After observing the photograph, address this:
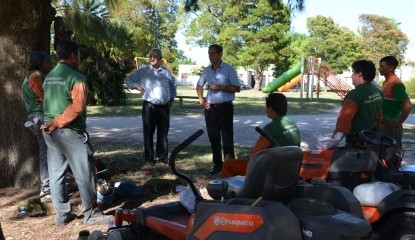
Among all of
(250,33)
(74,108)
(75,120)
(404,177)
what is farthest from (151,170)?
(250,33)

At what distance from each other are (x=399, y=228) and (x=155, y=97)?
4.89 m

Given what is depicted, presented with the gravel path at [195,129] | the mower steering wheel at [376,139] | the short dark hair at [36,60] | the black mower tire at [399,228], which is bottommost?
the gravel path at [195,129]

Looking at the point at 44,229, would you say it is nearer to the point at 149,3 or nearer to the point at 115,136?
the point at 115,136

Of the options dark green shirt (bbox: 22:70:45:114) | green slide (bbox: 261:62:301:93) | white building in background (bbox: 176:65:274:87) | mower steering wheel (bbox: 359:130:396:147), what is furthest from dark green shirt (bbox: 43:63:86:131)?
white building in background (bbox: 176:65:274:87)

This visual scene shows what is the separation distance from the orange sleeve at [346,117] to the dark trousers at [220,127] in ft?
8.52

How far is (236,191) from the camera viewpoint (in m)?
3.20

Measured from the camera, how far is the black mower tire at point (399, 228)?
150 inches

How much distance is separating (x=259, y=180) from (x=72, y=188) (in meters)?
4.02

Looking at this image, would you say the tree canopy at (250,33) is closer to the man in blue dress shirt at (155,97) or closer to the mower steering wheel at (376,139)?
the man in blue dress shirt at (155,97)

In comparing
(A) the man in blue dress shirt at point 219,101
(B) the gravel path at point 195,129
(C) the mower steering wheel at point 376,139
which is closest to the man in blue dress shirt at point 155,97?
(A) the man in blue dress shirt at point 219,101

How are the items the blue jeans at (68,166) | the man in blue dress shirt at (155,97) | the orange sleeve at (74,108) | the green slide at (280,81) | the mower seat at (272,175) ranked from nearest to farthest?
1. the mower seat at (272,175)
2. the orange sleeve at (74,108)
3. the blue jeans at (68,166)
4. the man in blue dress shirt at (155,97)
5. the green slide at (280,81)

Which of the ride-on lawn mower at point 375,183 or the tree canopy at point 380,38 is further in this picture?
the tree canopy at point 380,38

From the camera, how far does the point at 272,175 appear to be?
3008mm

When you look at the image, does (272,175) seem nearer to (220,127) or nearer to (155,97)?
(220,127)
